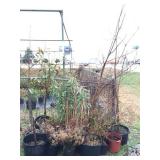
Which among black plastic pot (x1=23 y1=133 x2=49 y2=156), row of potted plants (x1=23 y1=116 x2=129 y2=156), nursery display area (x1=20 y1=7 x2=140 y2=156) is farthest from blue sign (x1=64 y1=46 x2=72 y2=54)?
black plastic pot (x1=23 y1=133 x2=49 y2=156)

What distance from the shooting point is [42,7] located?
2.94 metres

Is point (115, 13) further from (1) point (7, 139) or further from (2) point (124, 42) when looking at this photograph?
(1) point (7, 139)

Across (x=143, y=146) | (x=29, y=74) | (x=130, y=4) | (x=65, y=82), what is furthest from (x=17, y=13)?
(x=143, y=146)

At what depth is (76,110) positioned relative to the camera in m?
3.12

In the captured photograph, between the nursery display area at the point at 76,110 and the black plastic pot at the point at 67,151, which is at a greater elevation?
the nursery display area at the point at 76,110

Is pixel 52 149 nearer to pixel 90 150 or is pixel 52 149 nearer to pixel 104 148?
pixel 90 150

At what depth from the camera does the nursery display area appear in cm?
303

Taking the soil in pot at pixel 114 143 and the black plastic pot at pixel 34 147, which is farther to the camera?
the soil in pot at pixel 114 143

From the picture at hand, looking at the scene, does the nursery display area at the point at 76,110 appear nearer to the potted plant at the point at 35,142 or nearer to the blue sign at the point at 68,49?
the potted plant at the point at 35,142

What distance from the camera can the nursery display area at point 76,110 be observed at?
303cm

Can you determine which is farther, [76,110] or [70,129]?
[76,110]

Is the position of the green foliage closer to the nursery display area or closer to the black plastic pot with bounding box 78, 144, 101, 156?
the nursery display area

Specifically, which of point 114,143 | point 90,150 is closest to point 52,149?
point 90,150

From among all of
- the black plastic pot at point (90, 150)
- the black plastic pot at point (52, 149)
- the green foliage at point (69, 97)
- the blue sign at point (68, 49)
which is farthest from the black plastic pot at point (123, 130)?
the blue sign at point (68, 49)
